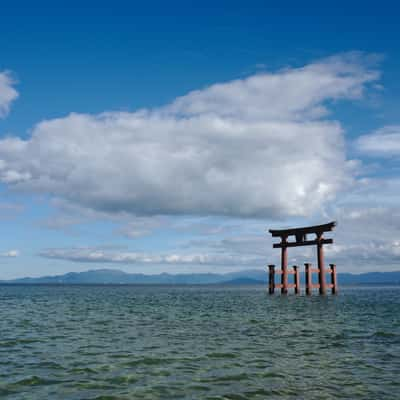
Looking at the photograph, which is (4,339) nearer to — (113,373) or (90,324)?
(90,324)

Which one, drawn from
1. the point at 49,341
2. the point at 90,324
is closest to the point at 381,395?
the point at 49,341

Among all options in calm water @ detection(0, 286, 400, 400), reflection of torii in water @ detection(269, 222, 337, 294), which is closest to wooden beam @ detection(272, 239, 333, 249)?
reflection of torii in water @ detection(269, 222, 337, 294)

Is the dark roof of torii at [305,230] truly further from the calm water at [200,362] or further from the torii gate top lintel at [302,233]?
the calm water at [200,362]

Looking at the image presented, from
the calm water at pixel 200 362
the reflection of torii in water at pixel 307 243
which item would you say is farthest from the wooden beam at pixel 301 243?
the calm water at pixel 200 362

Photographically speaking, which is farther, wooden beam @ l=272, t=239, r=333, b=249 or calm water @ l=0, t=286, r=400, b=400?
wooden beam @ l=272, t=239, r=333, b=249

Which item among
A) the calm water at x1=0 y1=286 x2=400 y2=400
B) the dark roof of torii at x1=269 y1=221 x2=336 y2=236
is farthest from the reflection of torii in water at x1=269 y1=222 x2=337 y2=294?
the calm water at x1=0 y1=286 x2=400 y2=400

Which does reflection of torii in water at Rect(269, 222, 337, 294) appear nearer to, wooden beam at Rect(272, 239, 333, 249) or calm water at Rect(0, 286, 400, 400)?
wooden beam at Rect(272, 239, 333, 249)

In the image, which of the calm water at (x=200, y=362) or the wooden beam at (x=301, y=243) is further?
the wooden beam at (x=301, y=243)

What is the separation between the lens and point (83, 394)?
33.0 ft

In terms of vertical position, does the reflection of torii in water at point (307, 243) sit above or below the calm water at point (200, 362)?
above

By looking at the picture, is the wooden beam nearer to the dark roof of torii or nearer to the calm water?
the dark roof of torii

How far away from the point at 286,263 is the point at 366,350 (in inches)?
1414

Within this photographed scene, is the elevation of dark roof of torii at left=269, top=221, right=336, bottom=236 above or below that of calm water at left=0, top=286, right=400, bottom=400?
above

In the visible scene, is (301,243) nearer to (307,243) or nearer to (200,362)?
(307,243)
